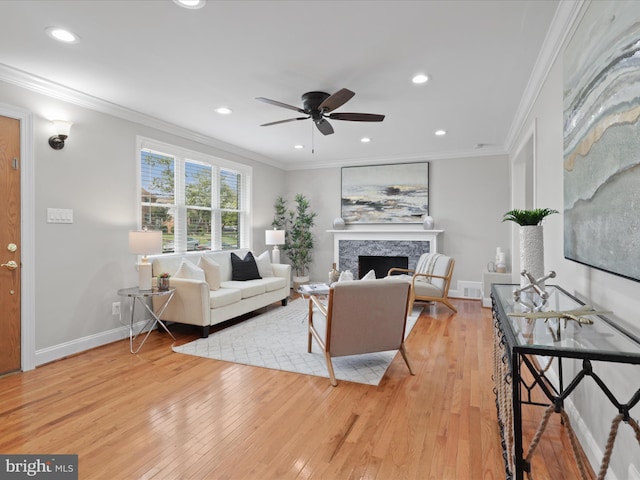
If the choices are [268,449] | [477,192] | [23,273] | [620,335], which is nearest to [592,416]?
[620,335]

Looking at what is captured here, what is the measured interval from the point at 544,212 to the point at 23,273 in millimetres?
4146

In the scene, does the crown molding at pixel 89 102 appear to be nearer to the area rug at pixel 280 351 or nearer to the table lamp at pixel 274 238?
the table lamp at pixel 274 238

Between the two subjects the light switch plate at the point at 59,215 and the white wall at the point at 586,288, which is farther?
the light switch plate at the point at 59,215

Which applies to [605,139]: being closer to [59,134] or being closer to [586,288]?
[586,288]

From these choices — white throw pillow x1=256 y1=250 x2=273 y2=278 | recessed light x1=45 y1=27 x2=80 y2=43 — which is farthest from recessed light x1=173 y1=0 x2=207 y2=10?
white throw pillow x1=256 y1=250 x2=273 y2=278

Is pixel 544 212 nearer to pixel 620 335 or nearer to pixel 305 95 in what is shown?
pixel 620 335

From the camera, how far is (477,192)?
609cm

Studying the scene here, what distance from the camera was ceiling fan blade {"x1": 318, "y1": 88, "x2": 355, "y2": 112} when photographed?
2886 millimetres

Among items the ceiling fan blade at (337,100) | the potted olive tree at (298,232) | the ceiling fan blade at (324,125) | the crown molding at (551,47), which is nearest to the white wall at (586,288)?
the crown molding at (551,47)

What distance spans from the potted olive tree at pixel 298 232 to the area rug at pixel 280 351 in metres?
2.42

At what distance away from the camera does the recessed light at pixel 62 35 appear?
2.44 m

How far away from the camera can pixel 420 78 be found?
10.5 ft

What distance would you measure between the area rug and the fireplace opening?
76.6 inches

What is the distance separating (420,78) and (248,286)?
319 centimetres
